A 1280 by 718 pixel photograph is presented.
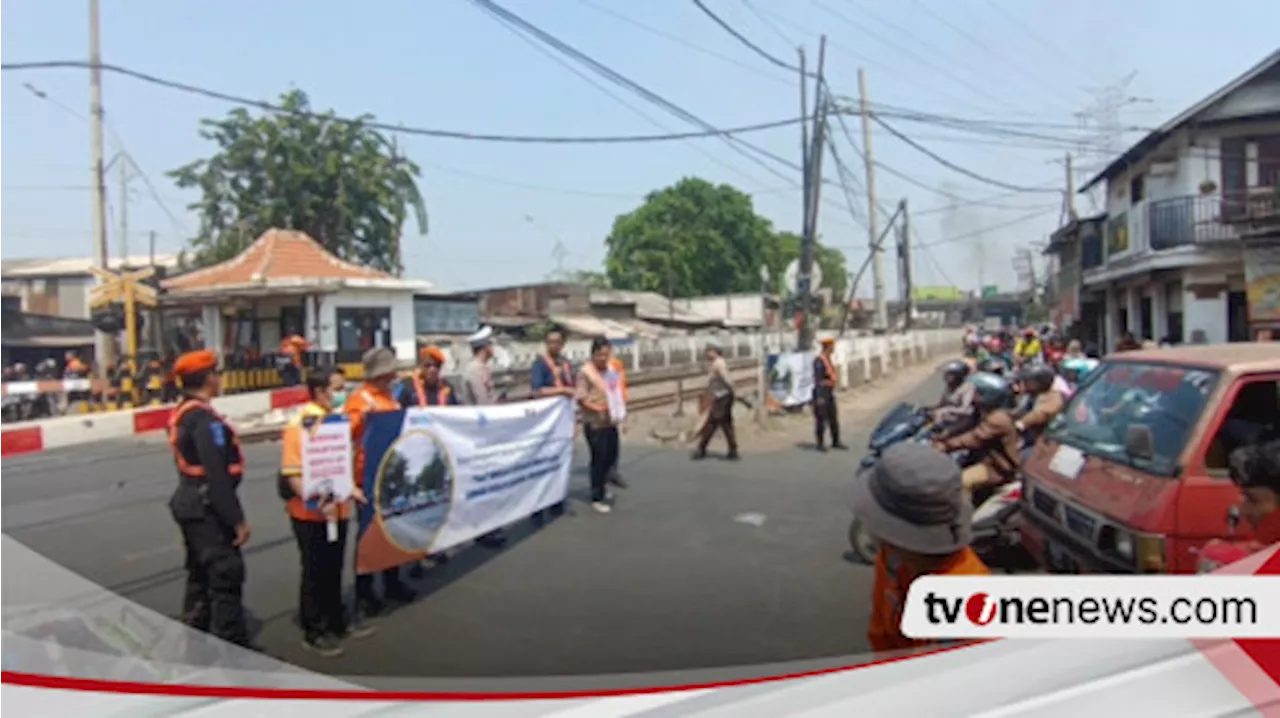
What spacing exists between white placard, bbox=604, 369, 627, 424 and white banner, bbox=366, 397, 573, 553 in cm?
108

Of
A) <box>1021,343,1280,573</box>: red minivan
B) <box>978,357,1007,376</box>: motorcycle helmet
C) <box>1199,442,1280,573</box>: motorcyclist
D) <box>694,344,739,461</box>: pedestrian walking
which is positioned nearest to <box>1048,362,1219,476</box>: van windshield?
<box>1021,343,1280,573</box>: red minivan

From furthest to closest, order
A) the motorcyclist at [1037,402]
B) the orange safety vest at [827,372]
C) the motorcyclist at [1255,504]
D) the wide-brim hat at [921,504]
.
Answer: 1. the orange safety vest at [827,372]
2. the motorcyclist at [1037,402]
3. the motorcyclist at [1255,504]
4. the wide-brim hat at [921,504]

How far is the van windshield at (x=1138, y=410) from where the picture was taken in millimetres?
2488

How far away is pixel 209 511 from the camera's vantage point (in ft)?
7.59

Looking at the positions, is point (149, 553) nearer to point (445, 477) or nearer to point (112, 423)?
point (112, 423)

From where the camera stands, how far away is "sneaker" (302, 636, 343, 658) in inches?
70.1

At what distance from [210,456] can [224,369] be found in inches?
13.4

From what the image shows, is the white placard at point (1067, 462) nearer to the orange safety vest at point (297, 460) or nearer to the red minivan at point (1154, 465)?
the red minivan at point (1154, 465)

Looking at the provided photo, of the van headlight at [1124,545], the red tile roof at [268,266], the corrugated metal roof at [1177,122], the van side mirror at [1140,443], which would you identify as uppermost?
the corrugated metal roof at [1177,122]

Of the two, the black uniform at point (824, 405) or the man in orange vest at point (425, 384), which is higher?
the man in orange vest at point (425, 384)

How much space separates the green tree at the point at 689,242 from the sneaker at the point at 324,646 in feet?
3.95

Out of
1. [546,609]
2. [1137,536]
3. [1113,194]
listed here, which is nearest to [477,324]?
[546,609]

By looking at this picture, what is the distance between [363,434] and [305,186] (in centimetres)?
142

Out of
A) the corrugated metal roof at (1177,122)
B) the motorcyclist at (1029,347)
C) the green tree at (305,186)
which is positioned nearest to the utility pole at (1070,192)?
the corrugated metal roof at (1177,122)
